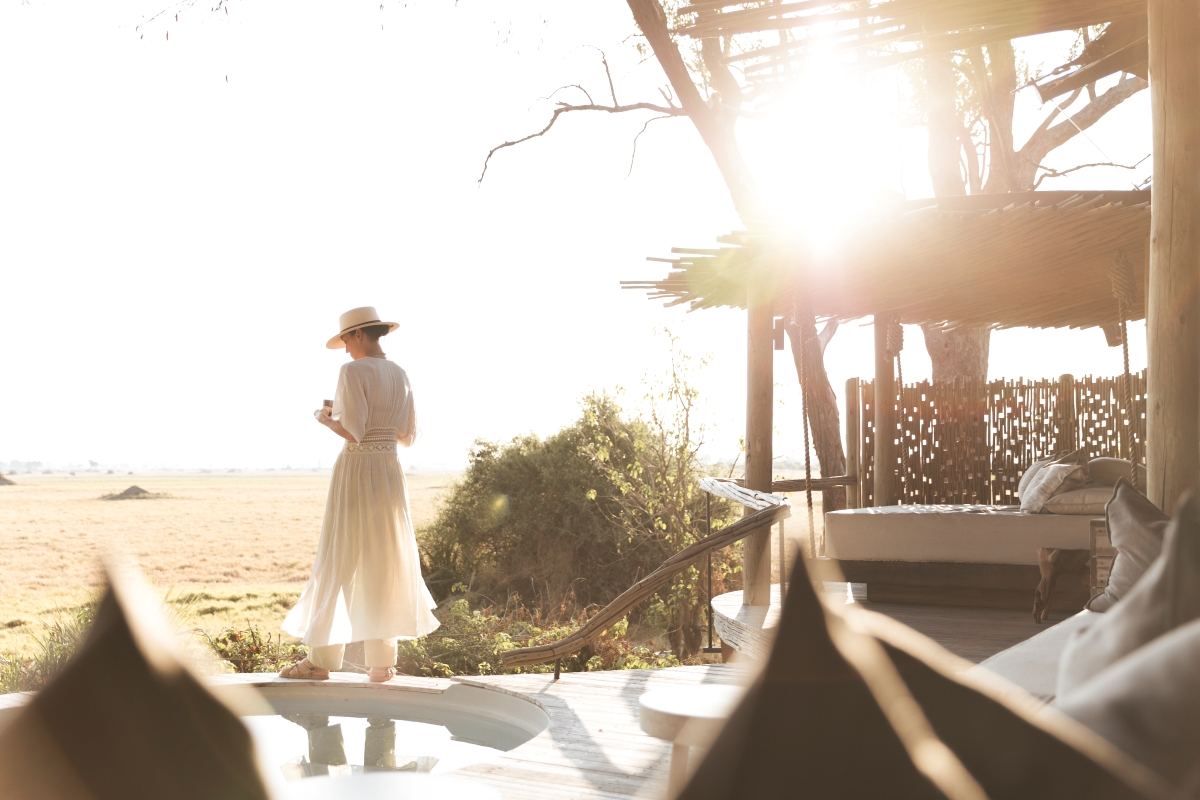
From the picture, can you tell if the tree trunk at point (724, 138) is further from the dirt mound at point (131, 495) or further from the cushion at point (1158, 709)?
the dirt mound at point (131, 495)

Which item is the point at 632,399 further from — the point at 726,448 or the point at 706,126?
the point at 706,126

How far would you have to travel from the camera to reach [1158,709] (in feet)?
1.97

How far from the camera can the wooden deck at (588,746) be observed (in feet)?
11.0

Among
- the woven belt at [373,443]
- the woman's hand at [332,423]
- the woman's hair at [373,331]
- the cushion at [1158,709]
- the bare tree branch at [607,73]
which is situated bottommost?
the cushion at [1158,709]

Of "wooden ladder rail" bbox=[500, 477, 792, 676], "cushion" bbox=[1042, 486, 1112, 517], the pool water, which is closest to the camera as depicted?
the pool water

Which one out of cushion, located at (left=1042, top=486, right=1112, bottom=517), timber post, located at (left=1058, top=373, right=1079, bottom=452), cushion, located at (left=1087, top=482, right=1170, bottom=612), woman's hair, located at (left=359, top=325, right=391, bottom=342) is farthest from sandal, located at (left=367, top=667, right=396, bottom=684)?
timber post, located at (left=1058, top=373, right=1079, bottom=452)

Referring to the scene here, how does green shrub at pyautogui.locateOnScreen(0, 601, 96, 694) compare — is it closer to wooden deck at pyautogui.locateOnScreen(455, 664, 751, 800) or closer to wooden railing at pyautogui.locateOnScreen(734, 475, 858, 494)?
wooden deck at pyautogui.locateOnScreen(455, 664, 751, 800)

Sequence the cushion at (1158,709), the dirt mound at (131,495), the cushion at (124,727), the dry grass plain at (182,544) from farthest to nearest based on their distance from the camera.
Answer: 1. the dirt mound at (131,495)
2. the dry grass plain at (182,544)
3. the cushion at (1158,709)
4. the cushion at (124,727)

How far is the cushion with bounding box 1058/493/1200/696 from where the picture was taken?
86 centimetres

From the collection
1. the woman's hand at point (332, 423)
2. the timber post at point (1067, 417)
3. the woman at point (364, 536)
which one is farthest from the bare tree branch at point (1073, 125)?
the woman's hand at point (332, 423)

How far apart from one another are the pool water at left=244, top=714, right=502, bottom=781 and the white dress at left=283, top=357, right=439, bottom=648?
1.50 feet

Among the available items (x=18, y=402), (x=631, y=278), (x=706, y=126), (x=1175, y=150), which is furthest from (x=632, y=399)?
(x=18, y=402)

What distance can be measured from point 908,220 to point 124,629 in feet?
15.3

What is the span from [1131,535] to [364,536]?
3.93 m
